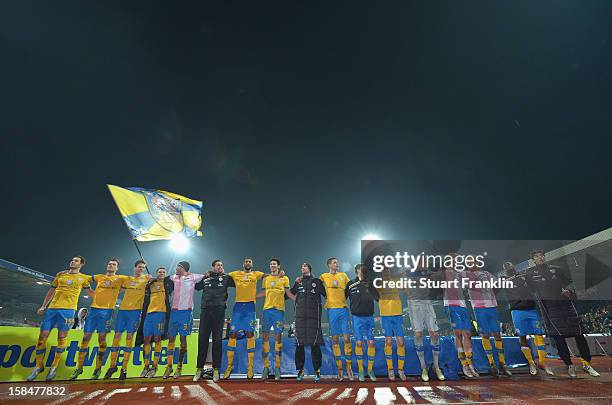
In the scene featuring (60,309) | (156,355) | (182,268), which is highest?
(182,268)

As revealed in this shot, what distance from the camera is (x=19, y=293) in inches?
1131

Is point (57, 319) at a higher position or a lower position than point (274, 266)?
lower

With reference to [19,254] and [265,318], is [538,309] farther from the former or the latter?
[19,254]

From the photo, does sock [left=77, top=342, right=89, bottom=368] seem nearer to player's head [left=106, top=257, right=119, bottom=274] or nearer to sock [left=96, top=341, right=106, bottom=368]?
sock [left=96, top=341, right=106, bottom=368]

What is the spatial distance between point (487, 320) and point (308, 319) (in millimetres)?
4480

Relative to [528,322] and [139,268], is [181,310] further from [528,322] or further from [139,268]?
[528,322]

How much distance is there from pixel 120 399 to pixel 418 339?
6.14 m

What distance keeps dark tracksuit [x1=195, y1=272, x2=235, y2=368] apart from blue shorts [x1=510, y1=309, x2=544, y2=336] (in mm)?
7253

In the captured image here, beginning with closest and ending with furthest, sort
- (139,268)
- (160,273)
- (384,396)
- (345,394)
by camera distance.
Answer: (384,396), (345,394), (160,273), (139,268)

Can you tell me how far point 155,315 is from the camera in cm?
827

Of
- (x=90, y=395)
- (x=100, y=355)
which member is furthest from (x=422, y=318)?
(x=100, y=355)

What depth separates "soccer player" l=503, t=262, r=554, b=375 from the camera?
24.8ft

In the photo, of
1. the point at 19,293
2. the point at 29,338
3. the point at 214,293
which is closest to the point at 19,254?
the point at 19,293

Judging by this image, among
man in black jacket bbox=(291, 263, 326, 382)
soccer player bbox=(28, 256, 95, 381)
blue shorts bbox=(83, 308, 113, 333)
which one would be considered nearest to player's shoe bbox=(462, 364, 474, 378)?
man in black jacket bbox=(291, 263, 326, 382)
